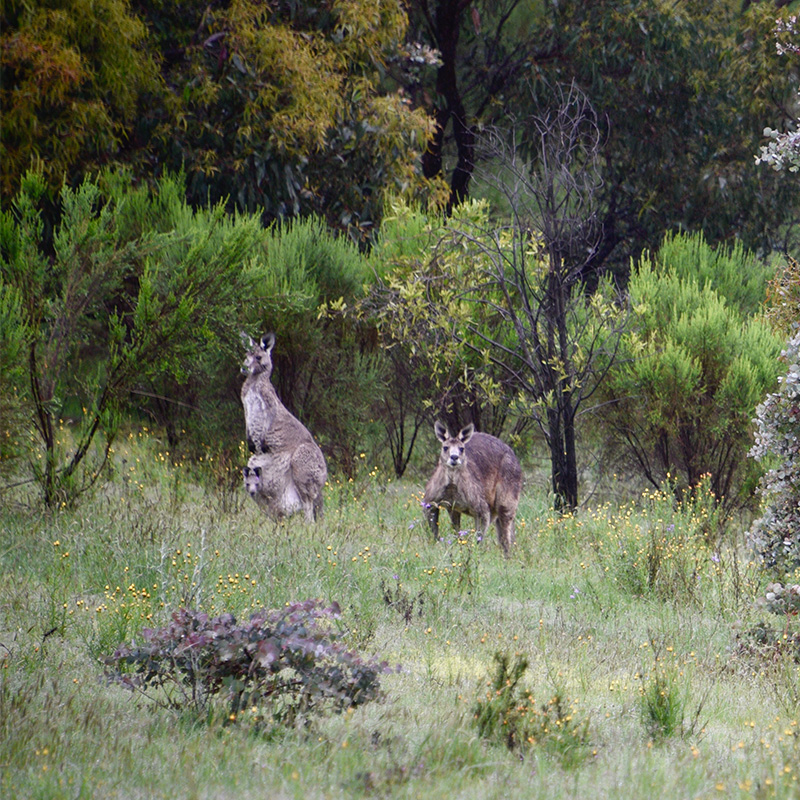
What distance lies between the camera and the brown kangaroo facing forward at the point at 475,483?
9453 mm

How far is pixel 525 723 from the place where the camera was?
4.96 meters

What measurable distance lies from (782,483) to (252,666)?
11.2 feet

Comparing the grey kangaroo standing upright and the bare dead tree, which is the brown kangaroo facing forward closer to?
the grey kangaroo standing upright

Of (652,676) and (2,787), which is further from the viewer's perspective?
(652,676)

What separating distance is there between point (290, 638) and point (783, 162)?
4.41m

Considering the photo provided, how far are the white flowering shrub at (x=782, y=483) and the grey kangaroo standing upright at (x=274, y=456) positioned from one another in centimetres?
463

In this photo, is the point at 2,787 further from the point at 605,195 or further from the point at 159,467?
the point at 605,195

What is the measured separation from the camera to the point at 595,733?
16.8 ft

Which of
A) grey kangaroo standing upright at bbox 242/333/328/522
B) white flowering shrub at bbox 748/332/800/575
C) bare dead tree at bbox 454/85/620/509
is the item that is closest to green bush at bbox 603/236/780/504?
bare dead tree at bbox 454/85/620/509

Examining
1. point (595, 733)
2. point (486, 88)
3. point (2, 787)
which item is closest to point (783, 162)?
point (595, 733)

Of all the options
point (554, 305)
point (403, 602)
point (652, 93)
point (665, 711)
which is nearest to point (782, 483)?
point (665, 711)

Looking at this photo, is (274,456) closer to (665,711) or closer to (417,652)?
(417,652)

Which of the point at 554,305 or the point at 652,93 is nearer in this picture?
the point at 554,305

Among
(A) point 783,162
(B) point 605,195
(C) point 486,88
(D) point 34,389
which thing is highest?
(C) point 486,88
